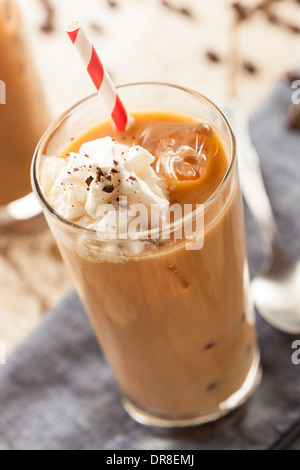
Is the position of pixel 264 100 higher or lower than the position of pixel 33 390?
higher

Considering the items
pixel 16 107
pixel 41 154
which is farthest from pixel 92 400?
pixel 16 107

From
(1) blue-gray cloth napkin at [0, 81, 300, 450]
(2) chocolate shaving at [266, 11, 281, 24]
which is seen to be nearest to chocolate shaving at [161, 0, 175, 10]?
(2) chocolate shaving at [266, 11, 281, 24]

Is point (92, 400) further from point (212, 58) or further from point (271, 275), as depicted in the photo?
point (212, 58)

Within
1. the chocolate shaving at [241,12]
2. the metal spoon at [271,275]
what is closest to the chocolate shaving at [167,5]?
the chocolate shaving at [241,12]

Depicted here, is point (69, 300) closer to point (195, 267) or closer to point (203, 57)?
point (195, 267)

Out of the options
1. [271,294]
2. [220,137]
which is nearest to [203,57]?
[271,294]

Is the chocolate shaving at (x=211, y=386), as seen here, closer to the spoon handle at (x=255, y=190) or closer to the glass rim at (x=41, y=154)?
the spoon handle at (x=255, y=190)
